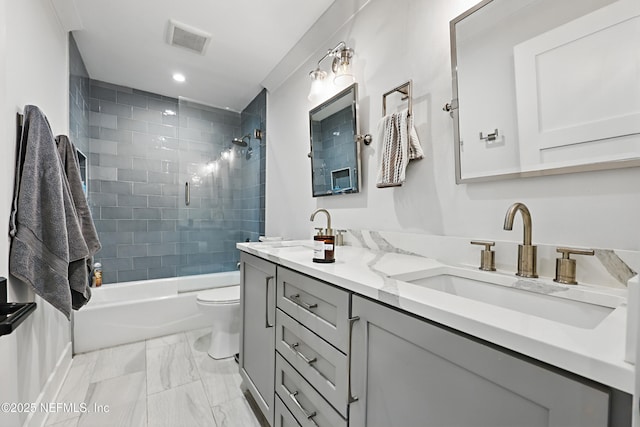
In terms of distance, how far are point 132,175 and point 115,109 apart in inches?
28.6

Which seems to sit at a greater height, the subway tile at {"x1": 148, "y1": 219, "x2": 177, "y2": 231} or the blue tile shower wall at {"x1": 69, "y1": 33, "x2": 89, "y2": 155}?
the blue tile shower wall at {"x1": 69, "y1": 33, "x2": 89, "y2": 155}

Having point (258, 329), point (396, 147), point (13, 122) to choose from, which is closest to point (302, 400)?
point (258, 329)

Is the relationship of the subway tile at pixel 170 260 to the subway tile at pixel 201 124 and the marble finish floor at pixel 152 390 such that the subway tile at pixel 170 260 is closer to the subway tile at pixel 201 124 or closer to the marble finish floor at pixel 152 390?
the marble finish floor at pixel 152 390

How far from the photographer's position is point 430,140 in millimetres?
1265

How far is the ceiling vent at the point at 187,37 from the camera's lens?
1.98m

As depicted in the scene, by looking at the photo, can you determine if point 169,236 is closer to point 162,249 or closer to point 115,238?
point 162,249

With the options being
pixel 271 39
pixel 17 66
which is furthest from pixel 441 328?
pixel 271 39

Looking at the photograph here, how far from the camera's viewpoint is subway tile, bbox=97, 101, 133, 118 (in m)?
2.92

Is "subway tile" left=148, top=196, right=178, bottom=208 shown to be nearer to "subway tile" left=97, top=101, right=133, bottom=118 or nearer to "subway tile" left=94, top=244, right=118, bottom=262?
"subway tile" left=94, top=244, right=118, bottom=262

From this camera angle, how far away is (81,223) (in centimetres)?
163

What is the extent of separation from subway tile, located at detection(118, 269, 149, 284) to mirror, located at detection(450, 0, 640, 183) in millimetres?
3319

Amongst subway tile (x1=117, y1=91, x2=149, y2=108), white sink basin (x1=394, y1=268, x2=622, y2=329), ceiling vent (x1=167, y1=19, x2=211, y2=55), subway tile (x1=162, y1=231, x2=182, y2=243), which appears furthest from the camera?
subway tile (x1=162, y1=231, x2=182, y2=243)

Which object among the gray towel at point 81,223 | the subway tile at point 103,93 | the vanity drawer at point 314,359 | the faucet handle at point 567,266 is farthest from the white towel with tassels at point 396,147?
the subway tile at point 103,93

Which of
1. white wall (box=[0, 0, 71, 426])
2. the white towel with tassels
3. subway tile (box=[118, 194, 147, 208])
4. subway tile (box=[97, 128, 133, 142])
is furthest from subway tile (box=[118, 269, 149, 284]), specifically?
the white towel with tassels
